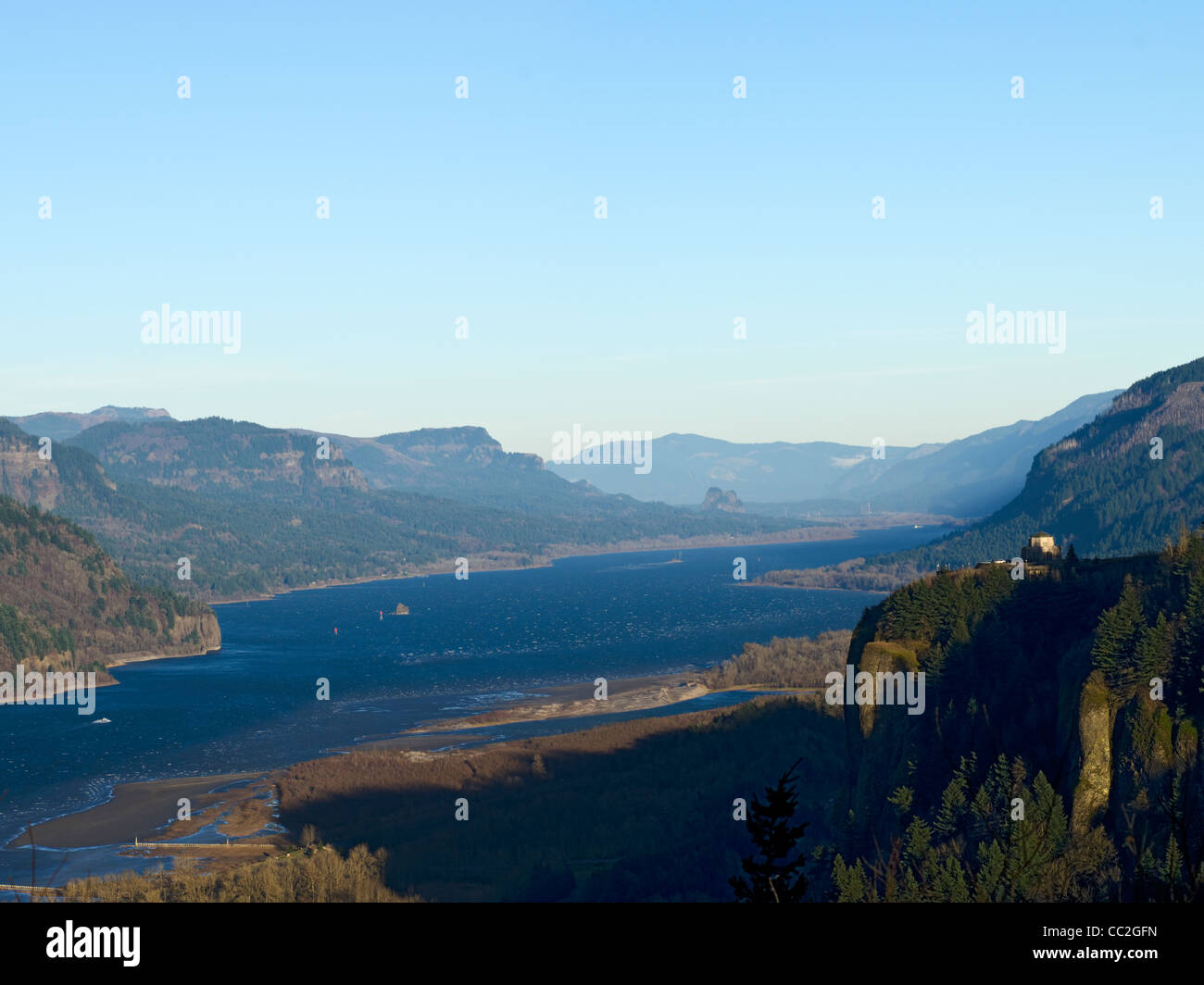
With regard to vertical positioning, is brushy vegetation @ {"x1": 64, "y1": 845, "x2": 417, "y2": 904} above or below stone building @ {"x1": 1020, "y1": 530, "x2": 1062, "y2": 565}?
below

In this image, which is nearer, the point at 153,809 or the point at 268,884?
the point at 268,884

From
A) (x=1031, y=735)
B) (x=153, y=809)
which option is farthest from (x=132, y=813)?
(x=1031, y=735)

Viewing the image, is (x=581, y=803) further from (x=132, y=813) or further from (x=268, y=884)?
(x=132, y=813)

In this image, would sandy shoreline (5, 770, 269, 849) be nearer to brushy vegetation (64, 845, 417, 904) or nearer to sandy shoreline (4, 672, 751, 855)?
sandy shoreline (4, 672, 751, 855)

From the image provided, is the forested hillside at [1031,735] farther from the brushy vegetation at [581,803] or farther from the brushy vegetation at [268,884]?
the brushy vegetation at [268,884]

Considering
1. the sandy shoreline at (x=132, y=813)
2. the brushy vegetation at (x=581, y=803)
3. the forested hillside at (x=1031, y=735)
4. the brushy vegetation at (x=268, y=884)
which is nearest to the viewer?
the forested hillside at (x=1031, y=735)

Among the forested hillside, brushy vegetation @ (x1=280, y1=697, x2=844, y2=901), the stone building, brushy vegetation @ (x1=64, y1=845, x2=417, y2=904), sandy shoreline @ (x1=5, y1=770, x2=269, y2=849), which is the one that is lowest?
sandy shoreline @ (x1=5, y1=770, x2=269, y2=849)

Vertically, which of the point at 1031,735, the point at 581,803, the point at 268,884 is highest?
the point at 1031,735

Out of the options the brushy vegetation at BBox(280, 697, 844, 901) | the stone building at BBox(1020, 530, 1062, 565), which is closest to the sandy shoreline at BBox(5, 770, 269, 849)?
the brushy vegetation at BBox(280, 697, 844, 901)

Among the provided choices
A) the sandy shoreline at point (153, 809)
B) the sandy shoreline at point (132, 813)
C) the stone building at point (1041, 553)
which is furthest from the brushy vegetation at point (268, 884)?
the stone building at point (1041, 553)

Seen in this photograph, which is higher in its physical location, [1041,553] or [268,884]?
[1041,553]

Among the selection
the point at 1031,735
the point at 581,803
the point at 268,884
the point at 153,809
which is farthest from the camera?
the point at 153,809
